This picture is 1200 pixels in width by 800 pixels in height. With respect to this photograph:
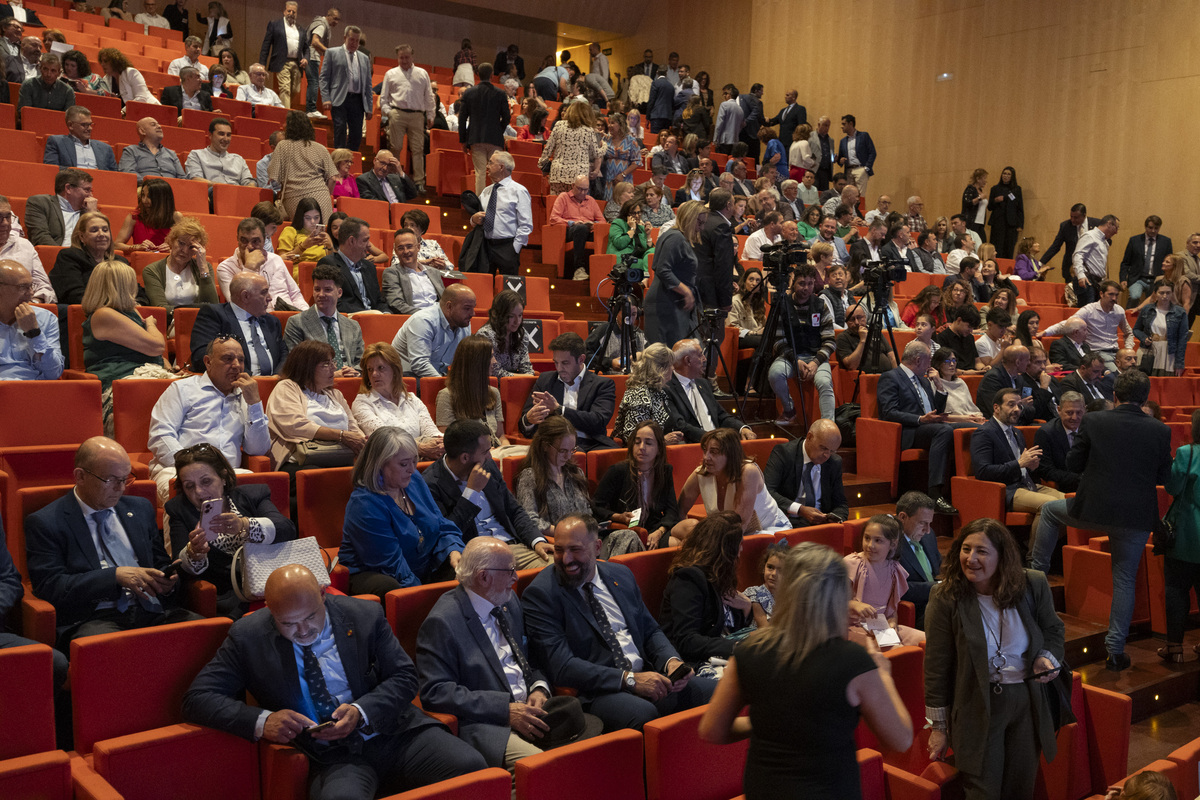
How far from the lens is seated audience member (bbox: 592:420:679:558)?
3.32 meters

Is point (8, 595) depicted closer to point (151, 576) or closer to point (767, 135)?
point (151, 576)

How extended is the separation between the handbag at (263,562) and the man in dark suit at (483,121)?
4.16 meters

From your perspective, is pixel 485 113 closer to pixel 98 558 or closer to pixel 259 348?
pixel 259 348

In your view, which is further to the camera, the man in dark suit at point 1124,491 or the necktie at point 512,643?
the man in dark suit at point 1124,491

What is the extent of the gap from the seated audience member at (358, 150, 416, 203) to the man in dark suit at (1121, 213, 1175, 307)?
209 inches

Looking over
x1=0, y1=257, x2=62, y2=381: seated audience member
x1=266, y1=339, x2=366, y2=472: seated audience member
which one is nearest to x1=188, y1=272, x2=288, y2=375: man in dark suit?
x1=266, y1=339, x2=366, y2=472: seated audience member

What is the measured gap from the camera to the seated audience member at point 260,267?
4125 mm

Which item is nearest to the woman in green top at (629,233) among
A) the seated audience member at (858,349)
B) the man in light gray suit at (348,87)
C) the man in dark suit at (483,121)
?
the man in dark suit at (483,121)

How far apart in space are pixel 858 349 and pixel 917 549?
6.06ft

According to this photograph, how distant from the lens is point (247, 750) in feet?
6.59

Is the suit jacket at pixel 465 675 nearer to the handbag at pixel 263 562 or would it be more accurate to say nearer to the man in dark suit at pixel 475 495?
the handbag at pixel 263 562

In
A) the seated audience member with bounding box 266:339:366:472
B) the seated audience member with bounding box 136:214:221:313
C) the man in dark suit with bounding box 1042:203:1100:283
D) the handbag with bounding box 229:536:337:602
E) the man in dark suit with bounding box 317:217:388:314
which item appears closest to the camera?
the handbag with bounding box 229:536:337:602

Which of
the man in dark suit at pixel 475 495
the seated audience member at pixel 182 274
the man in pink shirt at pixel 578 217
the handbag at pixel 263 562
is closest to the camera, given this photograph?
the handbag at pixel 263 562

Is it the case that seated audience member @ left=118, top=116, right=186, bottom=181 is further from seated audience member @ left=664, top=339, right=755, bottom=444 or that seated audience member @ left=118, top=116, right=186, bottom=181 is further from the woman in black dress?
the woman in black dress
